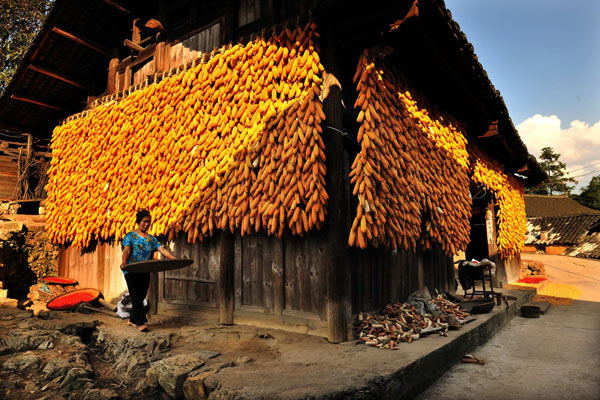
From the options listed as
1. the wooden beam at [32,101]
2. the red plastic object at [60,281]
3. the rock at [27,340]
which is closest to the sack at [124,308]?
the rock at [27,340]

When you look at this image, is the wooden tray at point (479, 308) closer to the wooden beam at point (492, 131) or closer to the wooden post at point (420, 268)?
the wooden post at point (420, 268)

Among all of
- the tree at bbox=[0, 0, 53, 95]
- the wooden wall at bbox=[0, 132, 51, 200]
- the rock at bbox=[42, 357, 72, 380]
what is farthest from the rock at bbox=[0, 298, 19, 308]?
the tree at bbox=[0, 0, 53, 95]

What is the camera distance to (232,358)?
147 inches

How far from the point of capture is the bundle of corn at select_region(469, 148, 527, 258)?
908cm

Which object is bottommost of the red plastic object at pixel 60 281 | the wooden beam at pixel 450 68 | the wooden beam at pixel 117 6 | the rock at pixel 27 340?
the rock at pixel 27 340

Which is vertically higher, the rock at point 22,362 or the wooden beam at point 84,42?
the wooden beam at point 84,42

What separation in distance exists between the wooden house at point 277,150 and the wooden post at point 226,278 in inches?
0.8

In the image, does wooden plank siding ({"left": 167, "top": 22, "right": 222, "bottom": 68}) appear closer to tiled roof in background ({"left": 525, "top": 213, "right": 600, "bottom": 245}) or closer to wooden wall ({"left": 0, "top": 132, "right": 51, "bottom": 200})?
wooden wall ({"left": 0, "top": 132, "right": 51, "bottom": 200})

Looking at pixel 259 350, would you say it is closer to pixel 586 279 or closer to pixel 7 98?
pixel 7 98

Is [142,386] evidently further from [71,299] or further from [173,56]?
[173,56]

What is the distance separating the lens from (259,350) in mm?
4012

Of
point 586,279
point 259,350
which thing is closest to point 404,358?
point 259,350

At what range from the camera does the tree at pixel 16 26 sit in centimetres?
1756

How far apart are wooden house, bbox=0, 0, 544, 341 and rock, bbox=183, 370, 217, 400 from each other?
63.2 inches
